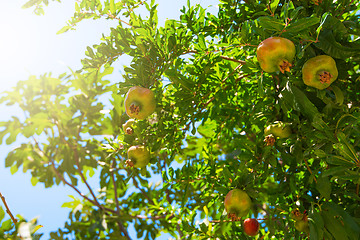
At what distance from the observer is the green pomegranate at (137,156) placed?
78.2 inches

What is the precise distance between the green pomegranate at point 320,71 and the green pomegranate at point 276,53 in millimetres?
127

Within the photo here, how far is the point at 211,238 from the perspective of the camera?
215 cm

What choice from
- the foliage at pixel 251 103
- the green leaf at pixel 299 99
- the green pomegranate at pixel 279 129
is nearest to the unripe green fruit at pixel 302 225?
the foliage at pixel 251 103

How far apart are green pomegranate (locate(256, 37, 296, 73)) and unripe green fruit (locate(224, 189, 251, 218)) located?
750mm

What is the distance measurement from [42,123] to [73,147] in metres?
0.50

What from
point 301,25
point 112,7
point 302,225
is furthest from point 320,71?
point 112,7

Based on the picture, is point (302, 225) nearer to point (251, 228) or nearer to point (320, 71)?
point (251, 228)

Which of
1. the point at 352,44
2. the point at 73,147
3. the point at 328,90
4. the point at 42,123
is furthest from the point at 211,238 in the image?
the point at 42,123

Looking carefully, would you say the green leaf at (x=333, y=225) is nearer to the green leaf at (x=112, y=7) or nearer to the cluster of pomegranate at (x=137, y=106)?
the cluster of pomegranate at (x=137, y=106)

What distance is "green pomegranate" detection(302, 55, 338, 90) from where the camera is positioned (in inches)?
57.4

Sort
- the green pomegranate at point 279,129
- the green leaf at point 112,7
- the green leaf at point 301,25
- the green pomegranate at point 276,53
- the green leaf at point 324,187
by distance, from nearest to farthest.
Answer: the green leaf at point 301,25 < the green pomegranate at point 276,53 < the green leaf at point 324,187 < the green pomegranate at point 279,129 < the green leaf at point 112,7

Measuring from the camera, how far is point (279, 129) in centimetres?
182

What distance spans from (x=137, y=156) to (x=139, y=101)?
0.43 metres

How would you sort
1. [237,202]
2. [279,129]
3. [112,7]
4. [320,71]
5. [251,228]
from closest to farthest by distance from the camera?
1. [320,71]
2. [237,202]
3. [279,129]
4. [112,7]
5. [251,228]
